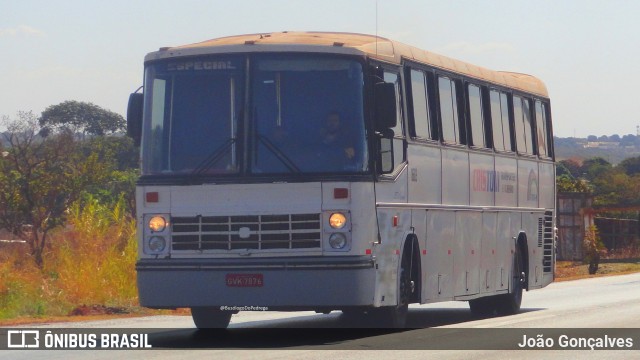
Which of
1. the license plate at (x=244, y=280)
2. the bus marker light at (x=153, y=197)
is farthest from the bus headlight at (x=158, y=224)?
the license plate at (x=244, y=280)

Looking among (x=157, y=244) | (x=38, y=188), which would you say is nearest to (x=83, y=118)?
(x=38, y=188)

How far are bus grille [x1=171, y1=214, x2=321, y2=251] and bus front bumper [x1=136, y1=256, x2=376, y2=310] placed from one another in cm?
17

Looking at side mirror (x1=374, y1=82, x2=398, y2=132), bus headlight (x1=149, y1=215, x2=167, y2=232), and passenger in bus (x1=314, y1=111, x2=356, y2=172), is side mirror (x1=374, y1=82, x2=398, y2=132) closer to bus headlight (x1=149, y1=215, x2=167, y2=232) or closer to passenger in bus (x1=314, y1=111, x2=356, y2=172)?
passenger in bus (x1=314, y1=111, x2=356, y2=172)

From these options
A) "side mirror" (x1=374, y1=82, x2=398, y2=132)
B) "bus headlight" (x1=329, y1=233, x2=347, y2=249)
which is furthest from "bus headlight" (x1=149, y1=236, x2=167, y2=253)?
"side mirror" (x1=374, y1=82, x2=398, y2=132)

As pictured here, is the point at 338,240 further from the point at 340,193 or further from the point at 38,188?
the point at 38,188

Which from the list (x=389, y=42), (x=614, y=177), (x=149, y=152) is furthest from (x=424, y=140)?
(x=614, y=177)

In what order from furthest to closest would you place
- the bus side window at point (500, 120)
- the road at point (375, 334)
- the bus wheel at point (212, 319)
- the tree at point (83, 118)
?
1. the tree at point (83, 118)
2. the bus side window at point (500, 120)
3. the bus wheel at point (212, 319)
4. the road at point (375, 334)

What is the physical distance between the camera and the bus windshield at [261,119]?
49.4ft

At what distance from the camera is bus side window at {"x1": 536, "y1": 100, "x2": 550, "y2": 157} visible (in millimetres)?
23828

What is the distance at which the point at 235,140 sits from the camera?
49.6 ft

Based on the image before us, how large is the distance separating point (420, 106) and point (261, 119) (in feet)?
10.1

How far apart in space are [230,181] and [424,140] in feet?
11.3

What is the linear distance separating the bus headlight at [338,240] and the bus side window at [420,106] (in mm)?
2664

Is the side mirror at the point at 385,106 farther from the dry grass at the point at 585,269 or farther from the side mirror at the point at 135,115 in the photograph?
the dry grass at the point at 585,269
